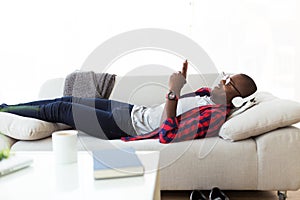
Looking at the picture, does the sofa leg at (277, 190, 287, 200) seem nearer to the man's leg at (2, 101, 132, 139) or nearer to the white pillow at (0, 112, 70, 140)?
the man's leg at (2, 101, 132, 139)

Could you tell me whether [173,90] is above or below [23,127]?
above

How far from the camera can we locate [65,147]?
4.57 feet

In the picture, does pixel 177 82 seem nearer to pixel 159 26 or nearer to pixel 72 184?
pixel 72 184

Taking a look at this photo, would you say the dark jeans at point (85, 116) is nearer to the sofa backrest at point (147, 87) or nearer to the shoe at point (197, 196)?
the sofa backrest at point (147, 87)

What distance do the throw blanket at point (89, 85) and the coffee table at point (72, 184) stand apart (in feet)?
3.96

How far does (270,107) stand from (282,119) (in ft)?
0.38

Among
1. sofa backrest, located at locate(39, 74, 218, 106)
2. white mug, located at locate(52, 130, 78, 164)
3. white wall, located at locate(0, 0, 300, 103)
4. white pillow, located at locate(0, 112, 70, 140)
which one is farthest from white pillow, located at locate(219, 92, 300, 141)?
white wall, located at locate(0, 0, 300, 103)

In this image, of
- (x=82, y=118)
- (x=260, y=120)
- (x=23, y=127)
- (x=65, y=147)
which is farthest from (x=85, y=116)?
(x=260, y=120)

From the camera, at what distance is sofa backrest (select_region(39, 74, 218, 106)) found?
2.58 metres

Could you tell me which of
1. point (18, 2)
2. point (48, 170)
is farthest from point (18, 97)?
point (48, 170)

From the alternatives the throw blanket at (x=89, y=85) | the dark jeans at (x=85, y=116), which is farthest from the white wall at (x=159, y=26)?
the dark jeans at (x=85, y=116)

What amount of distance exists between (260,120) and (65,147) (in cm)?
110

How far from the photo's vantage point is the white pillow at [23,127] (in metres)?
2.03

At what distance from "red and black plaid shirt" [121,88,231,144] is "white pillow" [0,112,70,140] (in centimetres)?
51
